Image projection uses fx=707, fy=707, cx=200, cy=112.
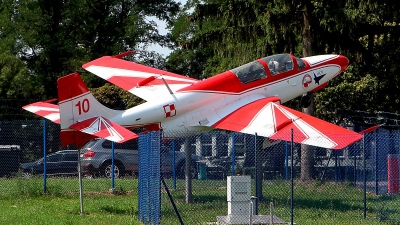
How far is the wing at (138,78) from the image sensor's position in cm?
2077

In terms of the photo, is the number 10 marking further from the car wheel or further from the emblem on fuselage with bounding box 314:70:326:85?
the emblem on fuselage with bounding box 314:70:326:85

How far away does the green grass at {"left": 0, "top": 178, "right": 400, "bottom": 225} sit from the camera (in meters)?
→ 15.0

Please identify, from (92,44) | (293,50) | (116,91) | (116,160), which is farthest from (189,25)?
(116,160)

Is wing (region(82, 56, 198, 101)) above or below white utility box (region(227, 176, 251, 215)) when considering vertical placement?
above

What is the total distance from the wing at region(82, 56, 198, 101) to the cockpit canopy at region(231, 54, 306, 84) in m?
1.91

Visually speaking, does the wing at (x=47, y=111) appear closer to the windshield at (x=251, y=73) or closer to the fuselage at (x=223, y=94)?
the fuselage at (x=223, y=94)

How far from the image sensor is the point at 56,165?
21.4 m

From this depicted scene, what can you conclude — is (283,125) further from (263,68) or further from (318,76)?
(318,76)

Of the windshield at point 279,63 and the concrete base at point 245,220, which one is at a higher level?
the windshield at point 279,63

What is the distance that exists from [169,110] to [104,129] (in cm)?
334

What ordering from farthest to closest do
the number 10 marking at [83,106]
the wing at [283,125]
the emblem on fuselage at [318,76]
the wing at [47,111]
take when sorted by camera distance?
the emblem on fuselage at [318,76] < the wing at [47,111] < the number 10 marking at [83,106] < the wing at [283,125]

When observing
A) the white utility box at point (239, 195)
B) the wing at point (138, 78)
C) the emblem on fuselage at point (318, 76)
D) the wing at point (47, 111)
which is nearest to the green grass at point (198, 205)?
the white utility box at point (239, 195)

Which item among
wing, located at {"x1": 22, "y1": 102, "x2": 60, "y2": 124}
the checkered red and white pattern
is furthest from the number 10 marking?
the checkered red and white pattern

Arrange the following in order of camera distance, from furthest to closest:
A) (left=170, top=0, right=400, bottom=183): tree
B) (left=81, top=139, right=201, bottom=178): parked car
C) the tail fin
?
(left=170, top=0, right=400, bottom=183): tree → (left=81, top=139, right=201, bottom=178): parked car → the tail fin
